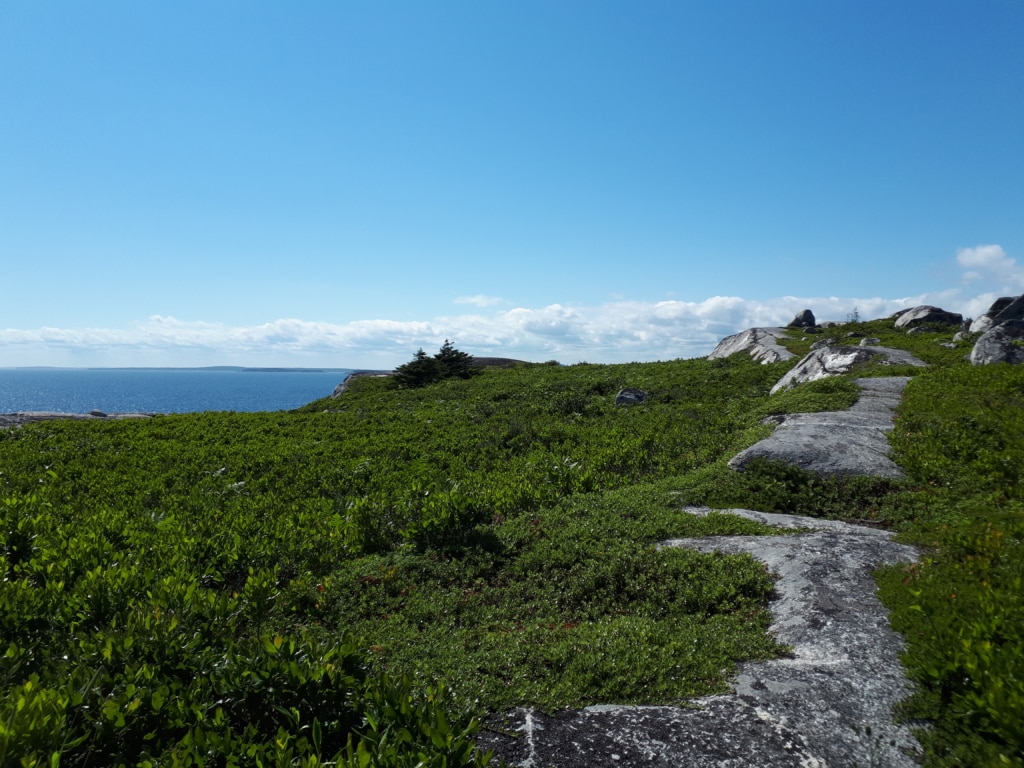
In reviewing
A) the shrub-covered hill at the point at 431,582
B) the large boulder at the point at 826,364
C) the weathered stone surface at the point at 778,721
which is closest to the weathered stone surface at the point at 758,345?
the large boulder at the point at 826,364

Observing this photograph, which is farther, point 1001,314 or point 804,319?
point 804,319

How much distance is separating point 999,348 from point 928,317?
82.3 ft

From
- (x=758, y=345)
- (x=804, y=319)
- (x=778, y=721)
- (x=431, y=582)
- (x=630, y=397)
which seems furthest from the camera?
(x=804, y=319)

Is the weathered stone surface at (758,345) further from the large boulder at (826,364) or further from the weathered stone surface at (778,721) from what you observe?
the weathered stone surface at (778,721)

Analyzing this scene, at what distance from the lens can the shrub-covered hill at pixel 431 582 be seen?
15.2ft

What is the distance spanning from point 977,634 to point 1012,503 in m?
6.32

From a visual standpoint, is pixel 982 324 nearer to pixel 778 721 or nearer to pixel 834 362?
pixel 834 362

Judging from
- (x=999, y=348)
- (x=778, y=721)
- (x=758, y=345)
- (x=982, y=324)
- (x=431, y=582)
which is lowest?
(x=431, y=582)

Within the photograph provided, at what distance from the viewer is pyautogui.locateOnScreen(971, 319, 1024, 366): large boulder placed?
2189cm

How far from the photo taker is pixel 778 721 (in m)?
4.98

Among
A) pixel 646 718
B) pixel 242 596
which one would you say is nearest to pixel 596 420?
pixel 242 596

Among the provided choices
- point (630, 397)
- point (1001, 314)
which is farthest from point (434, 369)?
point (1001, 314)

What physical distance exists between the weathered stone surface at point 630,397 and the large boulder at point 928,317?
30.4 m

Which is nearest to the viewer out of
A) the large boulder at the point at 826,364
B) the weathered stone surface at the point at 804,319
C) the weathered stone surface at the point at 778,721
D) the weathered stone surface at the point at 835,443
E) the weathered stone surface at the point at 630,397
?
the weathered stone surface at the point at 778,721
